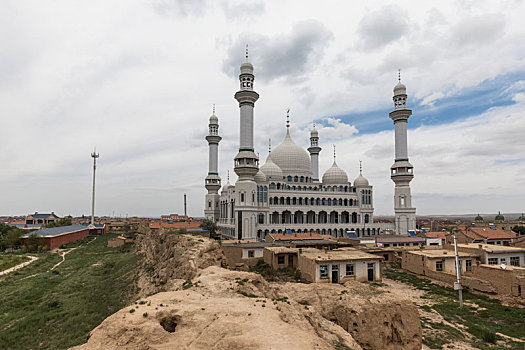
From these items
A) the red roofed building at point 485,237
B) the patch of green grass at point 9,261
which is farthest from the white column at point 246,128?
the red roofed building at point 485,237

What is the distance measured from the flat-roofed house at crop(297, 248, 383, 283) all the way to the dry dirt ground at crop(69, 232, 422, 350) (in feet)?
34.5

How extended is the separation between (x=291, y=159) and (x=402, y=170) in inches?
1016

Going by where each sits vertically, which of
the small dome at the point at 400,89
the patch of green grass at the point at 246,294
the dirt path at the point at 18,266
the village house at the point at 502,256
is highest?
the small dome at the point at 400,89

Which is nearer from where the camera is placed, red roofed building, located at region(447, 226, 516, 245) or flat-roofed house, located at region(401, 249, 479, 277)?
flat-roofed house, located at region(401, 249, 479, 277)

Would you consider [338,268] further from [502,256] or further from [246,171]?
[246,171]

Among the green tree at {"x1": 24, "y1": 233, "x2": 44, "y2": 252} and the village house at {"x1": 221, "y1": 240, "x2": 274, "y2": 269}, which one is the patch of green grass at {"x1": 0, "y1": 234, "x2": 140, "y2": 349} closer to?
the village house at {"x1": 221, "y1": 240, "x2": 274, "y2": 269}

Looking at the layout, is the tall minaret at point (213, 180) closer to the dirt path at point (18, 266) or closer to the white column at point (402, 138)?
the dirt path at point (18, 266)

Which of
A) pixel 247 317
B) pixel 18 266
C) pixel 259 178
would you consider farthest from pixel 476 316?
pixel 18 266

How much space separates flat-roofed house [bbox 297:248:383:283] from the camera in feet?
110

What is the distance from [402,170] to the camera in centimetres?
7525

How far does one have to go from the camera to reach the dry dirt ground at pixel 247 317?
11.2 m

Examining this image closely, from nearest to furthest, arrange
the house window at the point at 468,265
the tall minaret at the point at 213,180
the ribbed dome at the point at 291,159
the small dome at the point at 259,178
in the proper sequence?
the house window at the point at 468,265 < the small dome at the point at 259,178 < the ribbed dome at the point at 291,159 < the tall minaret at the point at 213,180

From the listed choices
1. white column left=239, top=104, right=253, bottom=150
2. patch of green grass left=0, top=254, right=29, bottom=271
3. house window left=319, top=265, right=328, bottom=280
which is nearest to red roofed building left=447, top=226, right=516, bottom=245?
house window left=319, top=265, right=328, bottom=280

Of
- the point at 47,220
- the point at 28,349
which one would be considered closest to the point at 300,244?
the point at 28,349
